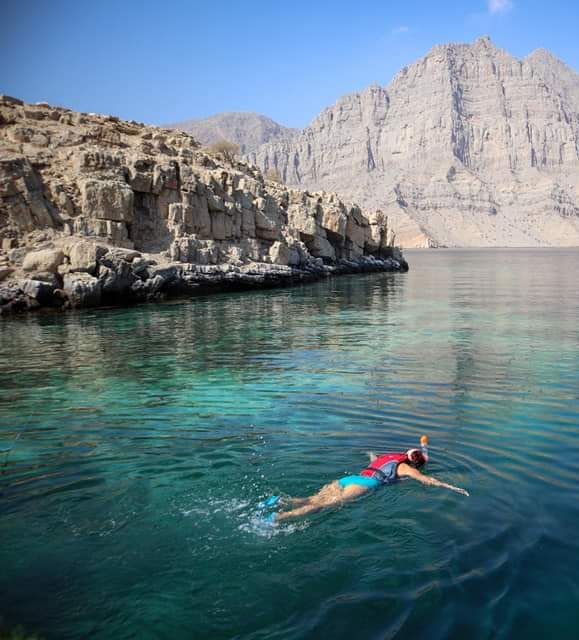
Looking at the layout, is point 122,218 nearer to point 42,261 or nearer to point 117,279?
point 117,279

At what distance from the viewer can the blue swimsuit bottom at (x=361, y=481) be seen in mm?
7918

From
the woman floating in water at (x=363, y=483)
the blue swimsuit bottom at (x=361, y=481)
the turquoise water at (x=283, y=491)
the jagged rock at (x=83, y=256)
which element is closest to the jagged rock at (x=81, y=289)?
the jagged rock at (x=83, y=256)

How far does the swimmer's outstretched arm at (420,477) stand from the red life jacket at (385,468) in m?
0.09

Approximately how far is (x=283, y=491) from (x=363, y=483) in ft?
3.54

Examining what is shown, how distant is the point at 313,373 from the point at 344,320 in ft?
39.0

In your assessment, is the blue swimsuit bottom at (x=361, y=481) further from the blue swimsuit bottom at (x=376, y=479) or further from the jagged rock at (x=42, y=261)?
the jagged rock at (x=42, y=261)

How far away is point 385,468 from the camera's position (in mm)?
8234

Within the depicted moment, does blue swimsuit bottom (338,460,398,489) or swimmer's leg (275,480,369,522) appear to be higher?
blue swimsuit bottom (338,460,398,489)

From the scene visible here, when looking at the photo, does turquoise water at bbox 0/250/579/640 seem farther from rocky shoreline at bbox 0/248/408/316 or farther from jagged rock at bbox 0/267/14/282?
Result: jagged rock at bbox 0/267/14/282

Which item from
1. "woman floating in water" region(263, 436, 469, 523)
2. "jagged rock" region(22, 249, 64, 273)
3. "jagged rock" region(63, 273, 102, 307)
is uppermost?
"jagged rock" region(22, 249, 64, 273)

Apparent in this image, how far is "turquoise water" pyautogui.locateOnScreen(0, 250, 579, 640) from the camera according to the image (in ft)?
18.3

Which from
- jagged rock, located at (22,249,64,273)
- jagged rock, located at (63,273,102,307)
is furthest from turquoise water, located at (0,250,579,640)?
jagged rock, located at (22,249,64,273)

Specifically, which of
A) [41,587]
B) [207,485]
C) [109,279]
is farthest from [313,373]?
[109,279]

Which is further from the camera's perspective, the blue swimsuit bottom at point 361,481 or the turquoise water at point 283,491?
the blue swimsuit bottom at point 361,481
